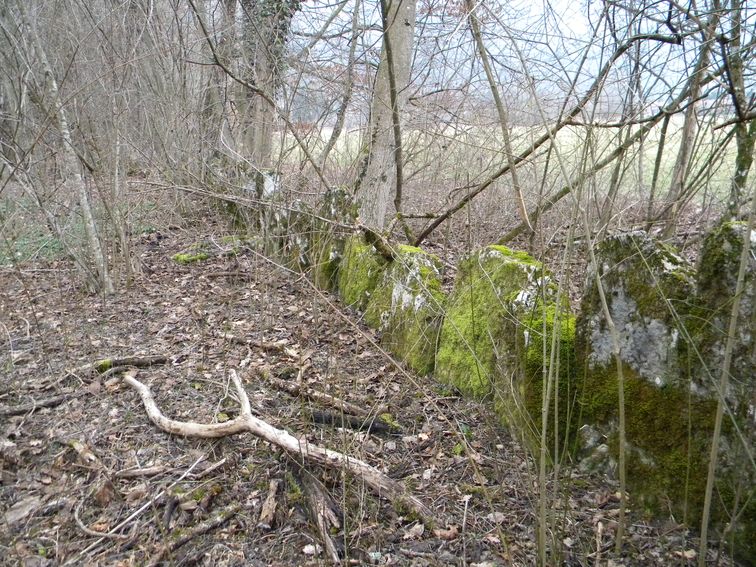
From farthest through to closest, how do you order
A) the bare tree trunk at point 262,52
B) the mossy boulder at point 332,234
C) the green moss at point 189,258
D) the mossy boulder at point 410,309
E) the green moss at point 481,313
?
the bare tree trunk at point 262,52
the green moss at point 189,258
the mossy boulder at point 332,234
the mossy boulder at point 410,309
the green moss at point 481,313

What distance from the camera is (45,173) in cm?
619

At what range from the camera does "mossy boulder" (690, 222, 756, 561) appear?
1.85 metres

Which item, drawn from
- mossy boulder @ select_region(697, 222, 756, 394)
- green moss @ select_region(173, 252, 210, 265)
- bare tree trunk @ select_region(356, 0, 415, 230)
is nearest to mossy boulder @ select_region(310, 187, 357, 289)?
bare tree trunk @ select_region(356, 0, 415, 230)

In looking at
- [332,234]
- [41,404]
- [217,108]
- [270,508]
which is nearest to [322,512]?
[270,508]

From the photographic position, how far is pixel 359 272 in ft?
15.6

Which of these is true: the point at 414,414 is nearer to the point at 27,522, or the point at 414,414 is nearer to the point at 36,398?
the point at 27,522

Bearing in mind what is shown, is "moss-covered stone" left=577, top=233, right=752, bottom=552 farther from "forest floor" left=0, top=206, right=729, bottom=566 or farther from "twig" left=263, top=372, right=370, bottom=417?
"twig" left=263, top=372, right=370, bottom=417

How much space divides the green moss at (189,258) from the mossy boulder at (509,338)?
12.5 ft

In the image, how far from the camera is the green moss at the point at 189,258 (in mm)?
6191

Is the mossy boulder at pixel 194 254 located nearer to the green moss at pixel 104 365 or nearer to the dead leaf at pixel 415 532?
the green moss at pixel 104 365

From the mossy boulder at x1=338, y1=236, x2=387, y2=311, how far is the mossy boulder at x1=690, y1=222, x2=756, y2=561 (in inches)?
107

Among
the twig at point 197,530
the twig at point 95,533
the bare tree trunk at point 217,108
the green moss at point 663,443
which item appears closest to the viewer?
the green moss at point 663,443

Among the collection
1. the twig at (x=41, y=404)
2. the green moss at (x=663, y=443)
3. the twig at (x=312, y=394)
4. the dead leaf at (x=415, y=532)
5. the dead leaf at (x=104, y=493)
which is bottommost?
the dead leaf at (x=104, y=493)

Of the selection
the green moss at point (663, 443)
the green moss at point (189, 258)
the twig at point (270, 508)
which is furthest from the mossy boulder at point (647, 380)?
the green moss at point (189, 258)
